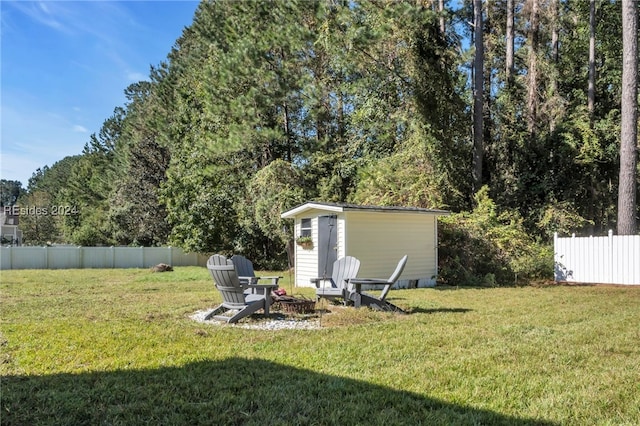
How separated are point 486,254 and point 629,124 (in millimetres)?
5383

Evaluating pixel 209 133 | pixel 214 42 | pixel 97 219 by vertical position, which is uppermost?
pixel 214 42

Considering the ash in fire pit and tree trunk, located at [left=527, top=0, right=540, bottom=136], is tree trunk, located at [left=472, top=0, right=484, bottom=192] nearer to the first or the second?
tree trunk, located at [left=527, top=0, right=540, bottom=136]

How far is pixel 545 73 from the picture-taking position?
746 inches

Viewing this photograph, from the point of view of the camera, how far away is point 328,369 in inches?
168

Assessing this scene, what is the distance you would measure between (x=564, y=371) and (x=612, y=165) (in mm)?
17047

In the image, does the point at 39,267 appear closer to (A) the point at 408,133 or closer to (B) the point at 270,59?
(B) the point at 270,59

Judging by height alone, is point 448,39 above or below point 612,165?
above

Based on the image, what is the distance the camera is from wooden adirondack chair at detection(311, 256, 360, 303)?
792 cm

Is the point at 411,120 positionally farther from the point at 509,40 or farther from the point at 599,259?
the point at 599,259

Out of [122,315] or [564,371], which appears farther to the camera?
[122,315]

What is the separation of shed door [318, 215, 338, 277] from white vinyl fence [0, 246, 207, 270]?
43.9 feet

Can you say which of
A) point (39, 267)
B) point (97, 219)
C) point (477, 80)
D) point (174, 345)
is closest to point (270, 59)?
point (477, 80)

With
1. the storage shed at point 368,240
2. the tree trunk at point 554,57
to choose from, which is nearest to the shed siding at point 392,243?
the storage shed at point 368,240

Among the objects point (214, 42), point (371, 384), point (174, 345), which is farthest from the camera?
point (214, 42)
